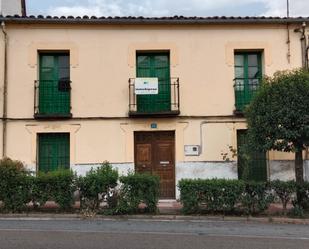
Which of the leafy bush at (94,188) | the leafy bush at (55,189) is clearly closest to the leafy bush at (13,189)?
the leafy bush at (55,189)

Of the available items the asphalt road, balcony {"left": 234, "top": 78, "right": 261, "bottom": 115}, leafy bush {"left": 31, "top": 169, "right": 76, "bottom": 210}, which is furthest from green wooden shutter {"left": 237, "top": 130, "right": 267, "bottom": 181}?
leafy bush {"left": 31, "top": 169, "right": 76, "bottom": 210}

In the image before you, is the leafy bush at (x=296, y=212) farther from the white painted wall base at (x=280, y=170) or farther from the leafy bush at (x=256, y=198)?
the white painted wall base at (x=280, y=170)

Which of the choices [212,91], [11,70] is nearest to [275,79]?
[212,91]

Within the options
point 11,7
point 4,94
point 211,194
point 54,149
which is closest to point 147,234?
point 211,194

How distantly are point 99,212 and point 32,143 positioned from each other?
14.5 feet

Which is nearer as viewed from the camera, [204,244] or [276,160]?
[204,244]

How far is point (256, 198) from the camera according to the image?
43.8ft

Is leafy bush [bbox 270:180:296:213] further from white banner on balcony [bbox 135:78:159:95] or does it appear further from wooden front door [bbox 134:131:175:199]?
white banner on balcony [bbox 135:78:159:95]

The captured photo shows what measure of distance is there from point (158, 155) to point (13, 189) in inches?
214

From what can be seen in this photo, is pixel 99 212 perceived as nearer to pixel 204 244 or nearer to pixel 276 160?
pixel 204 244

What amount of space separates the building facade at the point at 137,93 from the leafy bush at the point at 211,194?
3.19 metres

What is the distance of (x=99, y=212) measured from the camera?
13.4m

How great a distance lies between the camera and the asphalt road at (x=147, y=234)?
8.78m

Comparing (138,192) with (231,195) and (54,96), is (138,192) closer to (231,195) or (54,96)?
Answer: (231,195)
